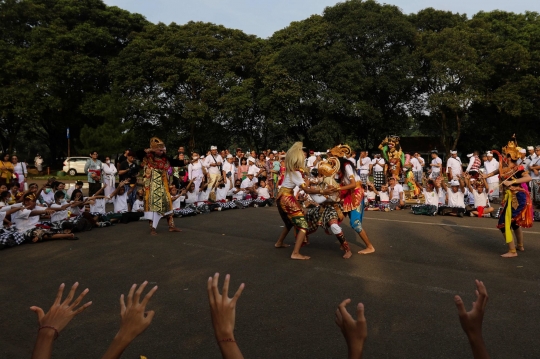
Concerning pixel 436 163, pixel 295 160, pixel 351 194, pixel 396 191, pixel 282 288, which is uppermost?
pixel 295 160

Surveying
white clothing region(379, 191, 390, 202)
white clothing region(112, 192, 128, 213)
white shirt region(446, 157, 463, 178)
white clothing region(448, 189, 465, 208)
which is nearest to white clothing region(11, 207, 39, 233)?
white clothing region(112, 192, 128, 213)

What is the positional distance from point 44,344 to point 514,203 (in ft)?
25.1

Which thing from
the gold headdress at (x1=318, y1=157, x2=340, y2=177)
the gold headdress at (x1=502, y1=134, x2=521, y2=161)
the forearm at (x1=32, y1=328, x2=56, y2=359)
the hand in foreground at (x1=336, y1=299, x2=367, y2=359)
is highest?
the gold headdress at (x1=502, y1=134, x2=521, y2=161)

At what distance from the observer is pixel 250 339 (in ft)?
15.4

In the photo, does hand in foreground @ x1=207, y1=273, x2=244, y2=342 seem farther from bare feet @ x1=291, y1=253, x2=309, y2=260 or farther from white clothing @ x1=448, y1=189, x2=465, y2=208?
white clothing @ x1=448, y1=189, x2=465, y2=208

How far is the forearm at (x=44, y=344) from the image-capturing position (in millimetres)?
2223

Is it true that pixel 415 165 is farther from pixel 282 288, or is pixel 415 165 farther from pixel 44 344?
pixel 44 344

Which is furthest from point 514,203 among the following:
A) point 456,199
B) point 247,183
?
point 247,183

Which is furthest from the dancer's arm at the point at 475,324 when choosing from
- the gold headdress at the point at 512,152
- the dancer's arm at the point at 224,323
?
the gold headdress at the point at 512,152

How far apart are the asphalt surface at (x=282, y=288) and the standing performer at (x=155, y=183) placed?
53 cm

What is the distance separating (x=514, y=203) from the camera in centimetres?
807

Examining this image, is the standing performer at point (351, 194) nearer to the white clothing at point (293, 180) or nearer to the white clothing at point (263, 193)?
the white clothing at point (293, 180)

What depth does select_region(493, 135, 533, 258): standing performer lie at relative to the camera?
7977 millimetres

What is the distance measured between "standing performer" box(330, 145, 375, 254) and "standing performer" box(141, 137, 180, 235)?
12.3 feet
